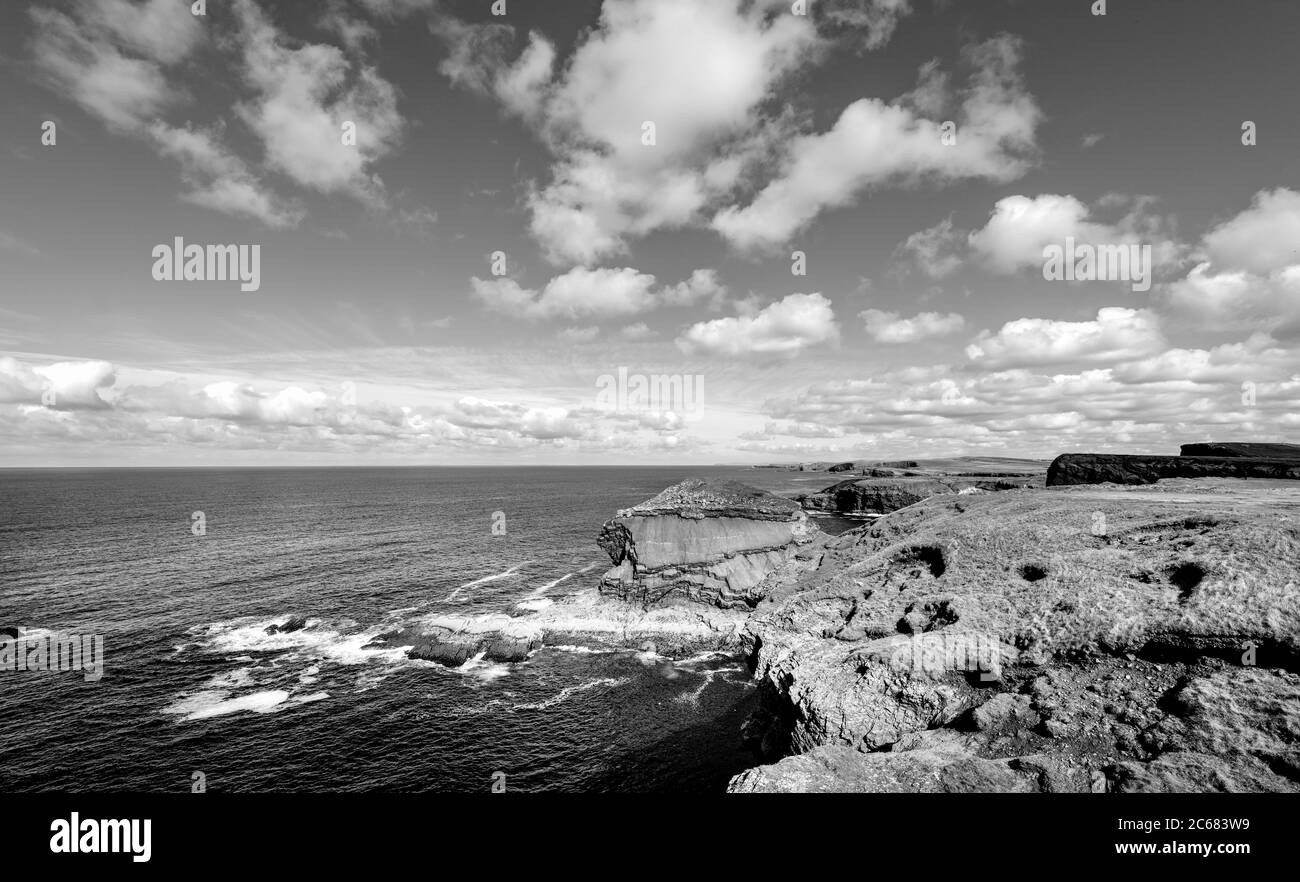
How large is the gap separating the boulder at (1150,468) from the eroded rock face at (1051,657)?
28.2 metres

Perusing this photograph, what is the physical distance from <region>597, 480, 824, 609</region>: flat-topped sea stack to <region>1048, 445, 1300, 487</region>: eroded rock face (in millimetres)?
39507

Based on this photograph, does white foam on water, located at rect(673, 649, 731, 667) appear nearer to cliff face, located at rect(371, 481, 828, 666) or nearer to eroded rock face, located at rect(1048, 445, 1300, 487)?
cliff face, located at rect(371, 481, 828, 666)

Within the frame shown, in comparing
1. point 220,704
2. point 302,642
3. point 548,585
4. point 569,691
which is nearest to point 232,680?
point 220,704

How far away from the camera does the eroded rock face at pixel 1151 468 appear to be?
184ft

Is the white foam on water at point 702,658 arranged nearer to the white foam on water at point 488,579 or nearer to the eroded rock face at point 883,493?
the white foam on water at point 488,579

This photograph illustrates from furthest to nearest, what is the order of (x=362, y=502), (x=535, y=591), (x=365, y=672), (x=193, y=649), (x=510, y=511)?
1. (x=362, y=502)
2. (x=510, y=511)
3. (x=535, y=591)
4. (x=193, y=649)
5. (x=365, y=672)

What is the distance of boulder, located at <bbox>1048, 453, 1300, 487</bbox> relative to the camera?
56.2m

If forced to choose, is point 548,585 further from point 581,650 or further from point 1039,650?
point 1039,650

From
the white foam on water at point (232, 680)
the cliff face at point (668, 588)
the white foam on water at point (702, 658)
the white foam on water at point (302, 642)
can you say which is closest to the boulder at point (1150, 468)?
the cliff face at point (668, 588)

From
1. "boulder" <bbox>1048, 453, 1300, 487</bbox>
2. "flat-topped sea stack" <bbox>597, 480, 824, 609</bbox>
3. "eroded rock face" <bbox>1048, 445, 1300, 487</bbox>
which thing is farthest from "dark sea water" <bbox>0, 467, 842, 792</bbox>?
"eroded rock face" <bbox>1048, 445, 1300, 487</bbox>
